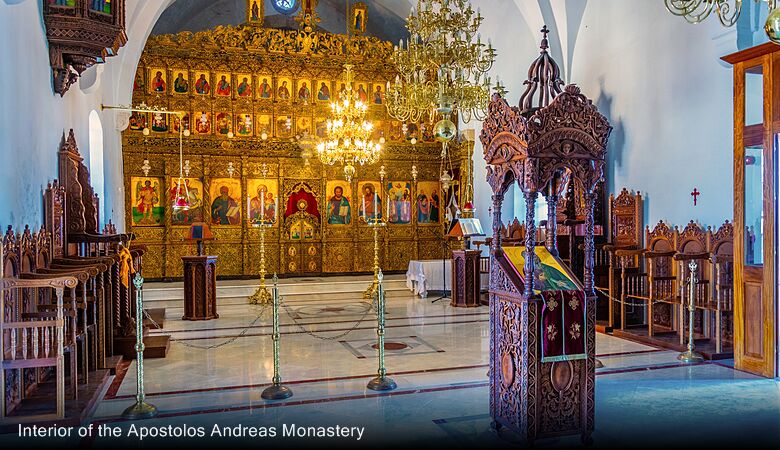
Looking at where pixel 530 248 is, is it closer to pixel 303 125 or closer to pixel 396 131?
pixel 303 125

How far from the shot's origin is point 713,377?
5.38 m

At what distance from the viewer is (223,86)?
13.8 meters

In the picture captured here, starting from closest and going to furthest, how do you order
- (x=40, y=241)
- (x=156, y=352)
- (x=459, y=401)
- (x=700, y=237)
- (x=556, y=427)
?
(x=556, y=427) → (x=459, y=401) → (x=40, y=241) → (x=156, y=352) → (x=700, y=237)

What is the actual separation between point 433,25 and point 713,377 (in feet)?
16.9

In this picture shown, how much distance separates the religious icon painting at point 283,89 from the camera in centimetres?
1414

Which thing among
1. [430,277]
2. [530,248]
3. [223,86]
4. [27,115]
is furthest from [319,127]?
[530,248]

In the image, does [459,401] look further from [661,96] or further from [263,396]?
[661,96]

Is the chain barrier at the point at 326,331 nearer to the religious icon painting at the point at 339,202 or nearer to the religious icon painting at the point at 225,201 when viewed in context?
the religious icon painting at the point at 225,201

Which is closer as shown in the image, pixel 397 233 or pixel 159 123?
pixel 159 123

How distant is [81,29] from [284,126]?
8.51 meters

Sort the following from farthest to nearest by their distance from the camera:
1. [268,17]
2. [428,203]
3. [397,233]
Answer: [268,17]
[428,203]
[397,233]

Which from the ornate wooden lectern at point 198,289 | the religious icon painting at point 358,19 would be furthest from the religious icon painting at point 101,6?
the religious icon painting at point 358,19

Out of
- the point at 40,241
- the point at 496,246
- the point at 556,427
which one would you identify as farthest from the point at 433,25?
the point at 556,427

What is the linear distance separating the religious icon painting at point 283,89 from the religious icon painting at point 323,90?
653 mm
